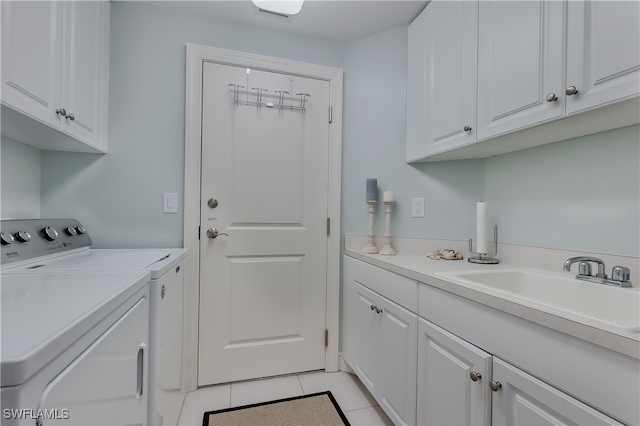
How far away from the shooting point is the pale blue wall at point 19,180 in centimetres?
133

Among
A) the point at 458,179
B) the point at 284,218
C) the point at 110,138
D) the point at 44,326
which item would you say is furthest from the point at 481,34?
the point at 110,138

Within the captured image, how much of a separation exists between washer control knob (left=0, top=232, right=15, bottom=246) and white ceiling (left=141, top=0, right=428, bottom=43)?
1527 millimetres

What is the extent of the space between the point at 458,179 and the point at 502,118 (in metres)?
0.64

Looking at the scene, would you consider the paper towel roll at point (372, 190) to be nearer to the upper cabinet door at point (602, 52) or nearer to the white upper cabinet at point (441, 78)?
the white upper cabinet at point (441, 78)

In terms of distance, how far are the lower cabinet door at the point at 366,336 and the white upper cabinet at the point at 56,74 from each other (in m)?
1.73

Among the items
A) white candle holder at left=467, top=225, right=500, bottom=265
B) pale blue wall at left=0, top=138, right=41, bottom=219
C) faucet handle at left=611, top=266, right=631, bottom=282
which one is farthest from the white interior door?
faucet handle at left=611, top=266, right=631, bottom=282

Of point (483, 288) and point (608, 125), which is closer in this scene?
point (483, 288)

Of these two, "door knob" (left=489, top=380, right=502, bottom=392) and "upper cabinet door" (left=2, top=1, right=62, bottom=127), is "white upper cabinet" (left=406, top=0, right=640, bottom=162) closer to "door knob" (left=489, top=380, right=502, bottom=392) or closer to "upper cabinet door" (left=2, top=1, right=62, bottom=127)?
"door knob" (left=489, top=380, right=502, bottom=392)

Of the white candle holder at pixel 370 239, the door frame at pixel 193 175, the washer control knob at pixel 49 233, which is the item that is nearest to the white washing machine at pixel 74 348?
the washer control knob at pixel 49 233

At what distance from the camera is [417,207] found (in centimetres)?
192

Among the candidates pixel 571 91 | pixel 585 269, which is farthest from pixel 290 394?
pixel 571 91

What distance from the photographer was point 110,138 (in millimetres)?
1712

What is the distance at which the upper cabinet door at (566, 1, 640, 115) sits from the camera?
2.78ft

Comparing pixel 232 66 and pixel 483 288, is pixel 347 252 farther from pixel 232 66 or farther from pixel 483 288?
pixel 232 66
